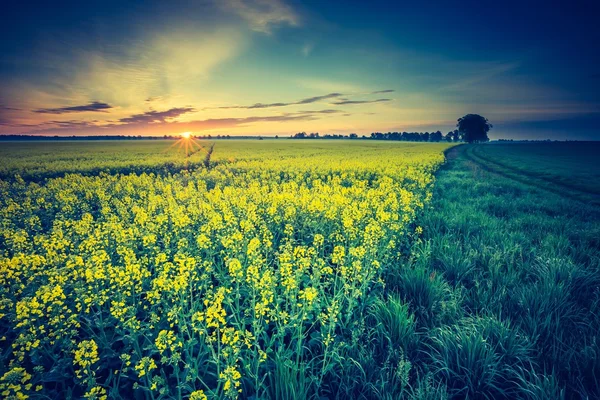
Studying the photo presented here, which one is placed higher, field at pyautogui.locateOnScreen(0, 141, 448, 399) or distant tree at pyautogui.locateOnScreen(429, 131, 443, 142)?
distant tree at pyautogui.locateOnScreen(429, 131, 443, 142)

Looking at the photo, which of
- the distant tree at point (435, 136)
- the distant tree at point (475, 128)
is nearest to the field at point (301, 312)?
the distant tree at point (475, 128)

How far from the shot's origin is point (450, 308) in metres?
4.26

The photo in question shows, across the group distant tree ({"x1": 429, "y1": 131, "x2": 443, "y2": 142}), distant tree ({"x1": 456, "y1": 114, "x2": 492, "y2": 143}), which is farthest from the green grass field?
distant tree ({"x1": 429, "y1": 131, "x2": 443, "y2": 142})

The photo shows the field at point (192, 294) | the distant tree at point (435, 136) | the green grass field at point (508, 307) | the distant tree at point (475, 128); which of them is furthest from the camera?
the distant tree at point (435, 136)

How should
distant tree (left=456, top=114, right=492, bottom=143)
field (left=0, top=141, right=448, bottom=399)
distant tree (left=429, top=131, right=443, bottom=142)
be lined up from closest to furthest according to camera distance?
field (left=0, top=141, right=448, bottom=399), distant tree (left=456, top=114, right=492, bottom=143), distant tree (left=429, top=131, right=443, bottom=142)

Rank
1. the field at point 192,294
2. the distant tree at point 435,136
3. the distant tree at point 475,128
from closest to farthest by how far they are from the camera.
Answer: the field at point 192,294, the distant tree at point 475,128, the distant tree at point 435,136

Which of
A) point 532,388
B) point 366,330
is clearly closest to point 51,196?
point 366,330

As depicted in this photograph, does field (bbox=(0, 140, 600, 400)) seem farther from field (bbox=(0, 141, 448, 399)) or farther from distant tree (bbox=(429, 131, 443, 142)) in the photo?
distant tree (bbox=(429, 131, 443, 142))

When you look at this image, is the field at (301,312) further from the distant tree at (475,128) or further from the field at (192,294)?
the distant tree at (475,128)

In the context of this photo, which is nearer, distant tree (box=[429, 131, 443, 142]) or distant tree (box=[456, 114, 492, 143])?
distant tree (box=[456, 114, 492, 143])

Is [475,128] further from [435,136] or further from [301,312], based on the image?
[301,312]

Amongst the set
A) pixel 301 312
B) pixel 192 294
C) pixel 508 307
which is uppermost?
pixel 301 312

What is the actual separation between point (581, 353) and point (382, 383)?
8.11ft

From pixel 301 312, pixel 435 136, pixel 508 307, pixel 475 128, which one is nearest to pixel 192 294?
pixel 301 312
